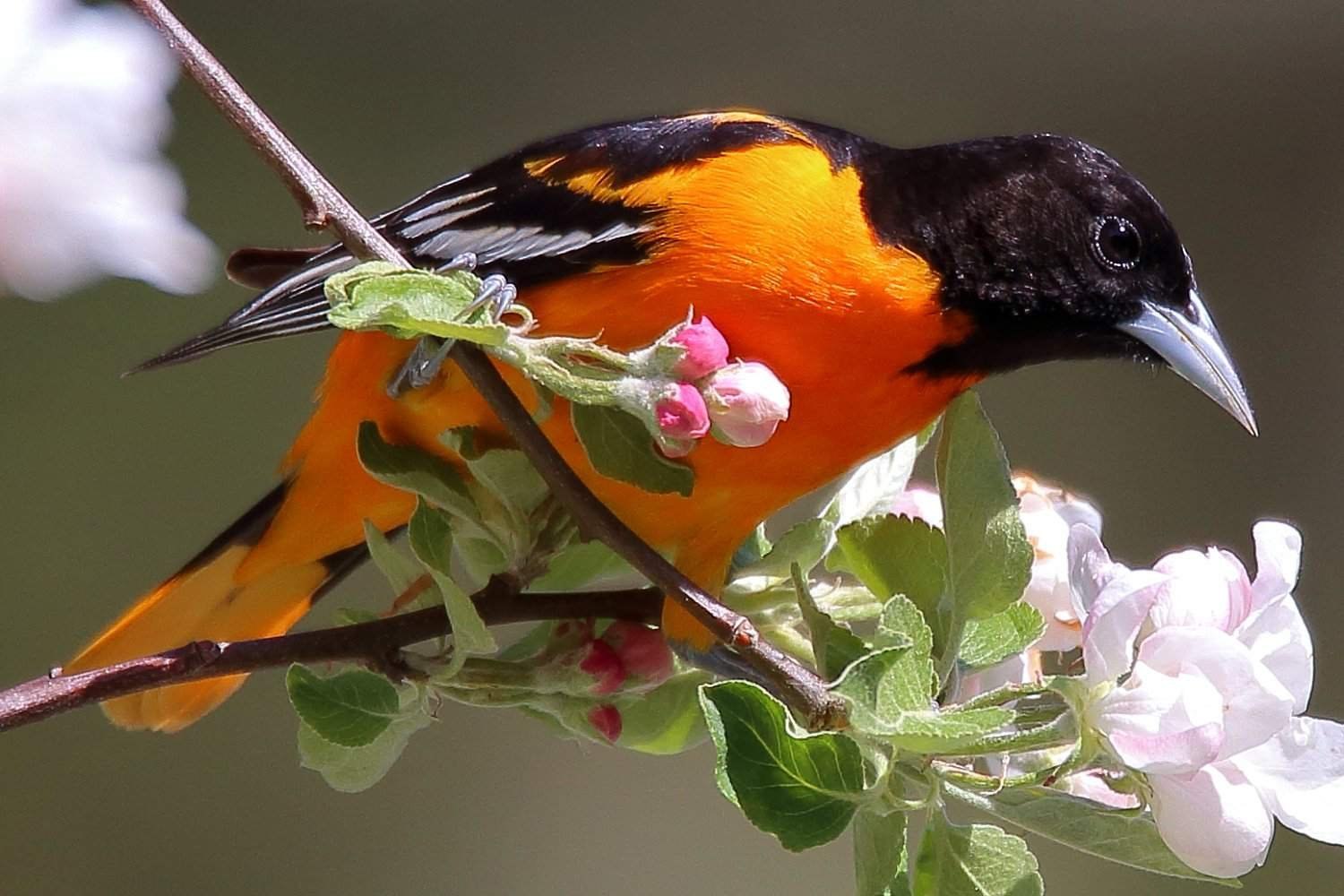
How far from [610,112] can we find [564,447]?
268 centimetres

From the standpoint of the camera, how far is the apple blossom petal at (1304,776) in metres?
0.79

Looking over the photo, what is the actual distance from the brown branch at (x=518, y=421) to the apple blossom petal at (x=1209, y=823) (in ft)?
0.55

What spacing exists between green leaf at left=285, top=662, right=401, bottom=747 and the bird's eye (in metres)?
0.67

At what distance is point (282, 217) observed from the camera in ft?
11.2

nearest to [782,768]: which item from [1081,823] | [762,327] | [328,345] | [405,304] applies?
[1081,823]

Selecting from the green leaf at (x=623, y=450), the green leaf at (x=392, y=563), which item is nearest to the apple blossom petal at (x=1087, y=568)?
the green leaf at (x=623, y=450)

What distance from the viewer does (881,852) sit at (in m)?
0.77

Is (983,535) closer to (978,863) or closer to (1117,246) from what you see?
(978,863)

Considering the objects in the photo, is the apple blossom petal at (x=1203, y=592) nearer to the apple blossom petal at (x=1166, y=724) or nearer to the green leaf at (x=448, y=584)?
the apple blossom petal at (x=1166, y=724)

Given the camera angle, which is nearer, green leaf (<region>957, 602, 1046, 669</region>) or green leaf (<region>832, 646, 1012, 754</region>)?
green leaf (<region>832, 646, 1012, 754</region>)

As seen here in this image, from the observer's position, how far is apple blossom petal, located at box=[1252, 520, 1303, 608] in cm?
81

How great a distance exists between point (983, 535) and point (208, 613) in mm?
841

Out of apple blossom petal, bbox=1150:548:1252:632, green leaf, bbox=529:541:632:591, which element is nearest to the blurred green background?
green leaf, bbox=529:541:632:591

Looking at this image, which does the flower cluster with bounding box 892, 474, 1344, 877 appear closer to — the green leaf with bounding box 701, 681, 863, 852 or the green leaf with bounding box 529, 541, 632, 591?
the green leaf with bounding box 701, 681, 863, 852
